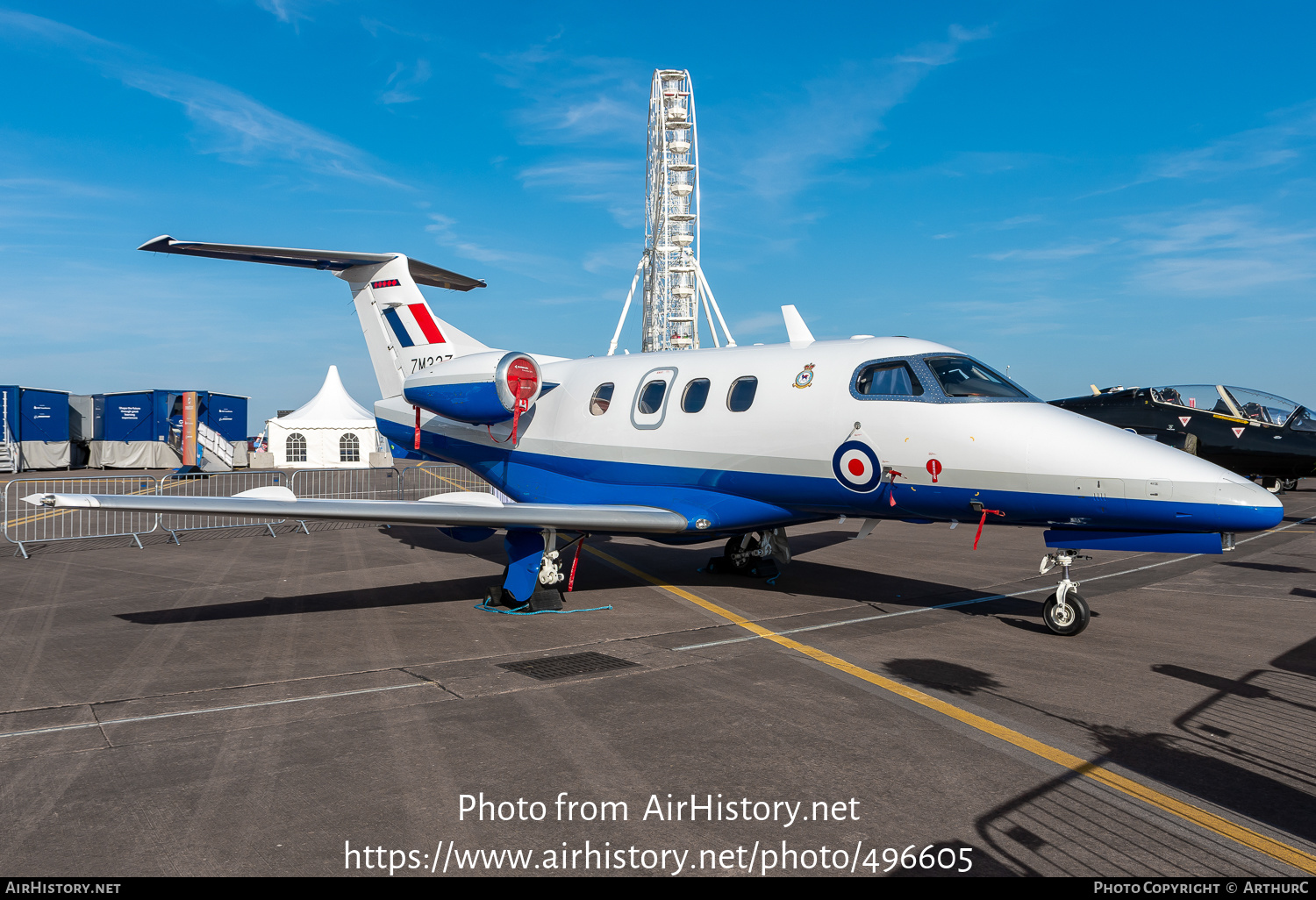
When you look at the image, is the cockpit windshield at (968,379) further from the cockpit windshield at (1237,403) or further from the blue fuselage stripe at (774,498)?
the cockpit windshield at (1237,403)

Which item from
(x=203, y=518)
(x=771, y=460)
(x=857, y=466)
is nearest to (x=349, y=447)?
(x=203, y=518)

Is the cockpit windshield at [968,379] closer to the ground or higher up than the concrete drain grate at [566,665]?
higher up

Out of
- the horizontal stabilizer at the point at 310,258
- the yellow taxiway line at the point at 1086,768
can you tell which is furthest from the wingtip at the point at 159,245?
the yellow taxiway line at the point at 1086,768

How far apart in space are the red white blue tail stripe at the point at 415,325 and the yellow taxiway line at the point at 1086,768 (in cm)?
864

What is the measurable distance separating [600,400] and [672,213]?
148 feet

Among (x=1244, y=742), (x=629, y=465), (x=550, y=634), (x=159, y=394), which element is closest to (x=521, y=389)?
(x=629, y=465)

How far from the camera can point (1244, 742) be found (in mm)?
5004

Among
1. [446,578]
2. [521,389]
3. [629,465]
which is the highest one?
[521,389]

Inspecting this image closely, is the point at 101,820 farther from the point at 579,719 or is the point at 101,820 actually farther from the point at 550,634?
the point at 550,634

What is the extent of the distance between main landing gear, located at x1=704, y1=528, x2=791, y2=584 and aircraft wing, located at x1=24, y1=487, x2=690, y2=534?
279 cm

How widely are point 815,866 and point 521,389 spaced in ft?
29.4

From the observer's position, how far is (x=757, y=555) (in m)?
12.0

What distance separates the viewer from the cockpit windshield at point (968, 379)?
26.3ft

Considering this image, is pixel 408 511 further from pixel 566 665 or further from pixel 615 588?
pixel 615 588
